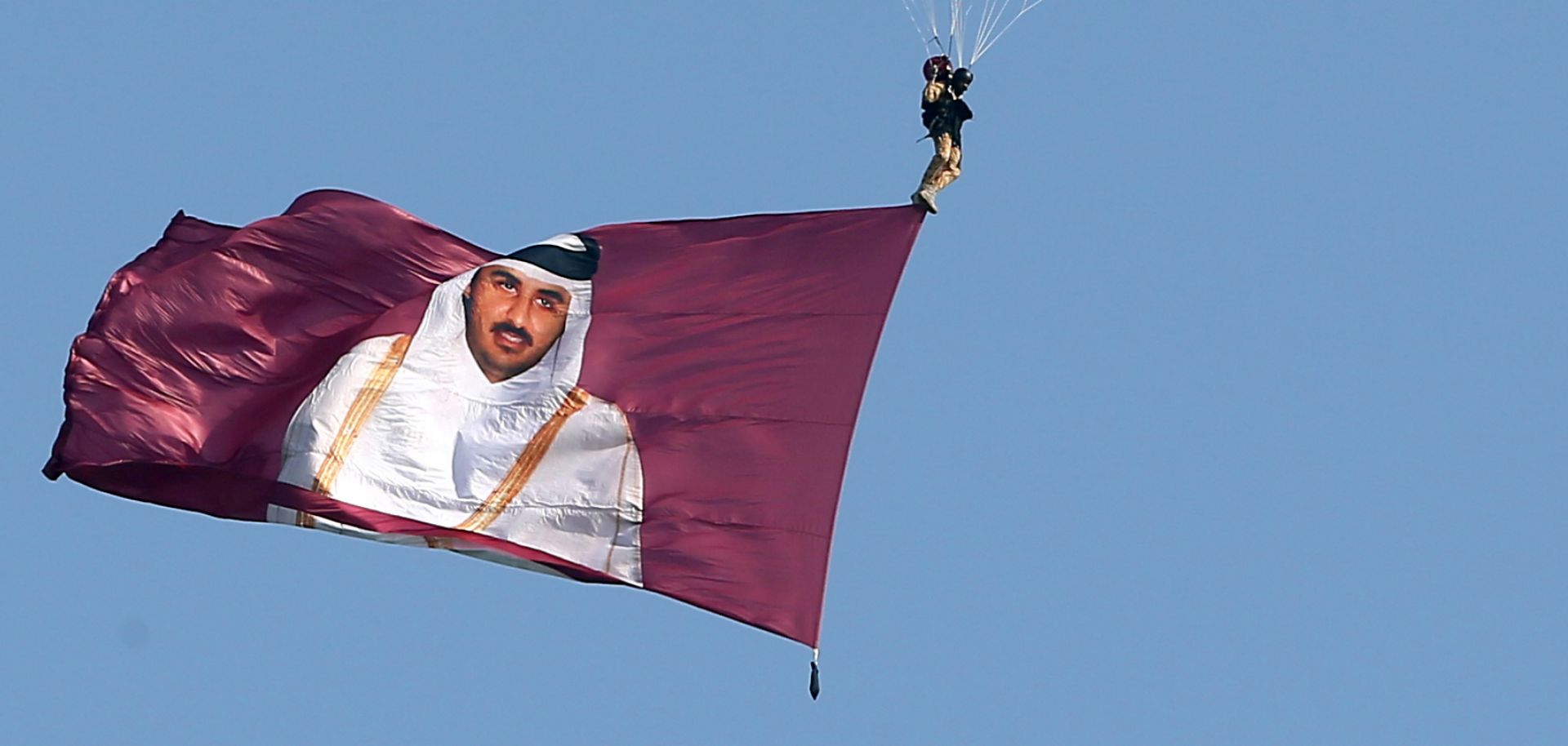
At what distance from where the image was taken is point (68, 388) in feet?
98.6

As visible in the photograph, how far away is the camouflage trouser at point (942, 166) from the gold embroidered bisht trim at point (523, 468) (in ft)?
13.4

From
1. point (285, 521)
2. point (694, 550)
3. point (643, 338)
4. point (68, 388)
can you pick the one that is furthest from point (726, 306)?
point (68, 388)

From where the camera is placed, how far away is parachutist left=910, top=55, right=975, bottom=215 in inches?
1133

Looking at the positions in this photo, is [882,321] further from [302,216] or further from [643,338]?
[302,216]

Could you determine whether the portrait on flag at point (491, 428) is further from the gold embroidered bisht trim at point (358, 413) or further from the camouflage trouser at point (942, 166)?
the camouflage trouser at point (942, 166)

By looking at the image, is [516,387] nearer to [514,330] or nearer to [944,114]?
[514,330]

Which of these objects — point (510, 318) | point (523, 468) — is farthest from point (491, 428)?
point (510, 318)

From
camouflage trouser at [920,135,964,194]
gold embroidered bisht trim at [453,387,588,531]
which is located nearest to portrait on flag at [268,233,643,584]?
gold embroidered bisht trim at [453,387,588,531]

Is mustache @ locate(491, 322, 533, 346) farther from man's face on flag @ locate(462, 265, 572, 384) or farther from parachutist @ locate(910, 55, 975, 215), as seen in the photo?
parachutist @ locate(910, 55, 975, 215)

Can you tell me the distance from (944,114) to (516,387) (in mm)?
5226

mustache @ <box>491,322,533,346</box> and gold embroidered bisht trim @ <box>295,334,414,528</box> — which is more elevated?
mustache @ <box>491,322,533,346</box>

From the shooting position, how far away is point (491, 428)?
29.6 m

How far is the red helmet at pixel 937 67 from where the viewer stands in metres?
29.1

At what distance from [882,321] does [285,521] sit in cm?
653
